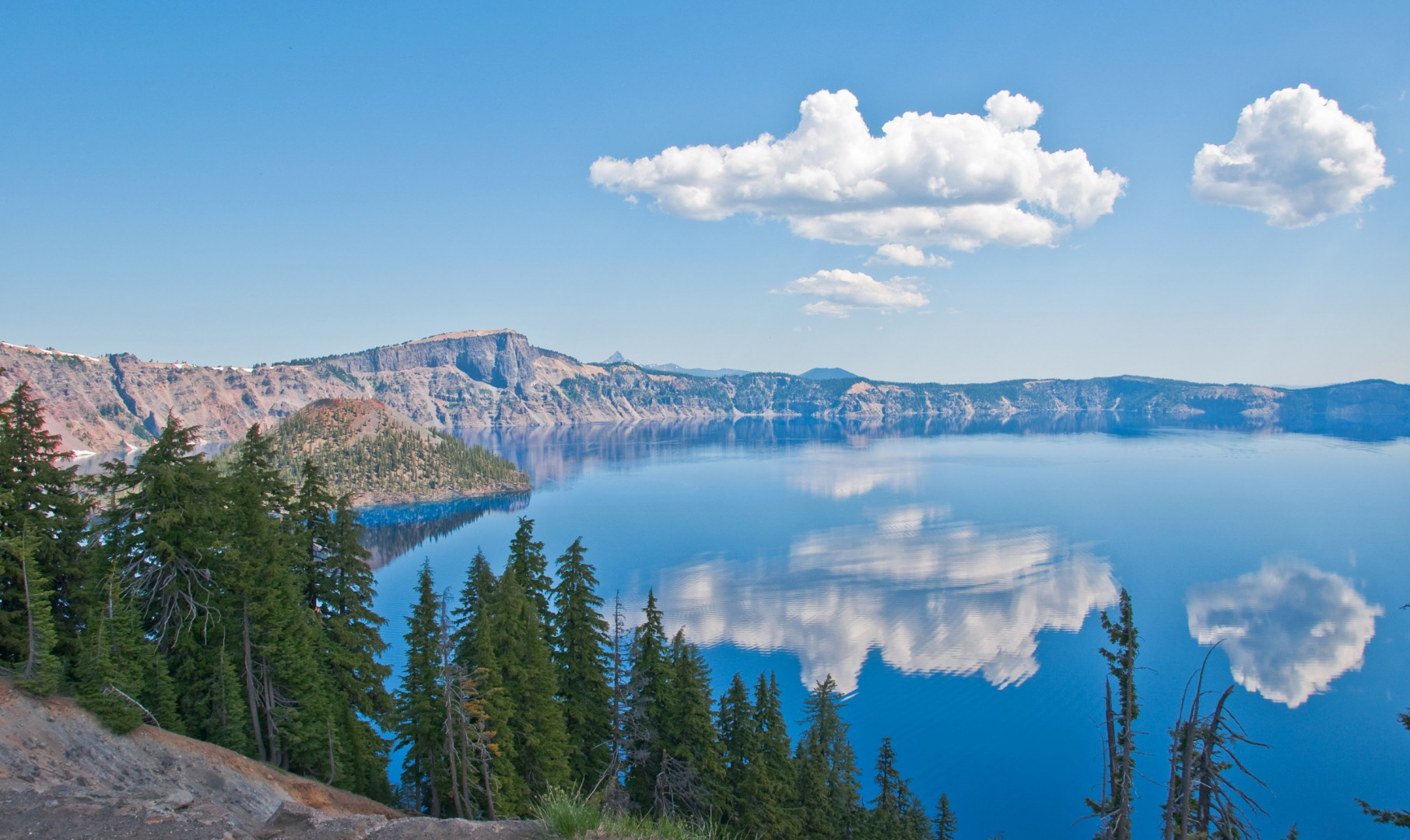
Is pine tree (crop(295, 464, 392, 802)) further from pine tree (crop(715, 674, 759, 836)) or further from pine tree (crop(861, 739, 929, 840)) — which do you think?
pine tree (crop(861, 739, 929, 840))

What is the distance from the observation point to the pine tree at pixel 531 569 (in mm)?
32809

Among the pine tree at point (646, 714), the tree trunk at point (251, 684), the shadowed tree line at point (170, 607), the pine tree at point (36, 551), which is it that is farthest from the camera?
the pine tree at point (646, 714)

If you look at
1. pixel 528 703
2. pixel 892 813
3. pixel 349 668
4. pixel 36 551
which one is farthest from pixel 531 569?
pixel 892 813

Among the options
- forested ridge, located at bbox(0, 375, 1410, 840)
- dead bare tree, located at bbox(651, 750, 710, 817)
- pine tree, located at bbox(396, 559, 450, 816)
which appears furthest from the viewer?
dead bare tree, located at bbox(651, 750, 710, 817)

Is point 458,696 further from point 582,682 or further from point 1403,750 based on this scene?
point 1403,750

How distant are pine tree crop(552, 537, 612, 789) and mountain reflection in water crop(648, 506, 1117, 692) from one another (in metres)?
33.8

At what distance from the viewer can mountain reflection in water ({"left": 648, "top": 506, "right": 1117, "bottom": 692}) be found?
217 ft

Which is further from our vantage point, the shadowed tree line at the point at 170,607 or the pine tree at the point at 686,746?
the pine tree at the point at 686,746

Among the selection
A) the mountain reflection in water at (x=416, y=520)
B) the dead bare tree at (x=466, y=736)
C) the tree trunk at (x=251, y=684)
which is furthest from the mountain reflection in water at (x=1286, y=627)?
the mountain reflection in water at (x=416, y=520)

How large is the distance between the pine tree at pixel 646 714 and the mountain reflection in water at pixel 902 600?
33.1 meters

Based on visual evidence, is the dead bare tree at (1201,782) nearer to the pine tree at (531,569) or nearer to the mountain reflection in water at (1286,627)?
the pine tree at (531,569)

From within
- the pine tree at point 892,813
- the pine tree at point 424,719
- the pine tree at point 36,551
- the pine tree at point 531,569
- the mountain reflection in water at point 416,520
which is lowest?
the mountain reflection in water at point 416,520

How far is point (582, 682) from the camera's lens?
30547 millimetres

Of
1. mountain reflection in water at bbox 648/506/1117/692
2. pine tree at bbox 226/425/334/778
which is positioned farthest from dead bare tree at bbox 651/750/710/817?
mountain reflection in water at bbox 648/506/1117/692
